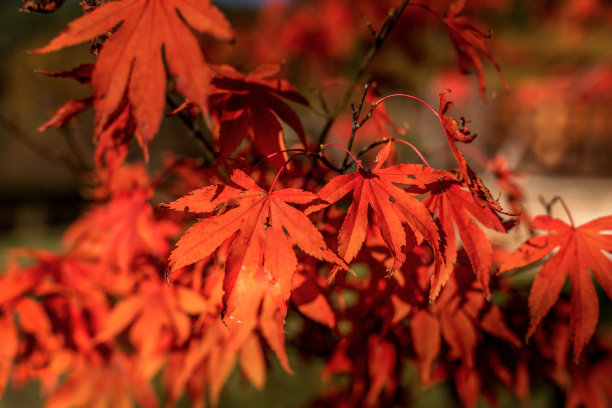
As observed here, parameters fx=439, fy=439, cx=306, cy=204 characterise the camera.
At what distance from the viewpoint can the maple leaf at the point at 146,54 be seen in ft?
1.90

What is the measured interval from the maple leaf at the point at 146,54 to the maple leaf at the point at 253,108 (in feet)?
0.55

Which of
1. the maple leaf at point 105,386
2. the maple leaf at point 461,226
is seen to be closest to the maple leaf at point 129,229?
the maple leaf at point 105,386

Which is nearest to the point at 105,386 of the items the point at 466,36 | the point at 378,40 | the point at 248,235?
the point at 248,235

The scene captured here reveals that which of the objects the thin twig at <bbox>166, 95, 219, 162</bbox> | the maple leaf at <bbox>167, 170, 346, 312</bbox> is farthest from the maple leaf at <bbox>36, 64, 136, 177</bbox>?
the maple leaf at <bbox>167, 170, 346, 312</bbox>

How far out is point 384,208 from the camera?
0.69 meters

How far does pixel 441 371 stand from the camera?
122 cm

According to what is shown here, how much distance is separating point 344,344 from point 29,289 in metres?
0.86

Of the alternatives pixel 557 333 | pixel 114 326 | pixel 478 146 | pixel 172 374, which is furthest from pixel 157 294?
pixel 478 146

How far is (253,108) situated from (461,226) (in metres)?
0.43

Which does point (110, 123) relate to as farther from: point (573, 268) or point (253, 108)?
point (573, 268)

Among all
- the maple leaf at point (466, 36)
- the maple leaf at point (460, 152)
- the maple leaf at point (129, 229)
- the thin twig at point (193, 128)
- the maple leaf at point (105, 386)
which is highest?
the maple leaf at point (466, 36)

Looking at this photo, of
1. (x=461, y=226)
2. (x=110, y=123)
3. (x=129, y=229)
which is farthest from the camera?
(x=129, y=229)

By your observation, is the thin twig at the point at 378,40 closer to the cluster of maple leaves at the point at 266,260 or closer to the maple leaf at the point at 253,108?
the cluster of maple leaves at the point at 266,260

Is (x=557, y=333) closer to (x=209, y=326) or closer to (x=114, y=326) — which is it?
(x=209, y=326)
